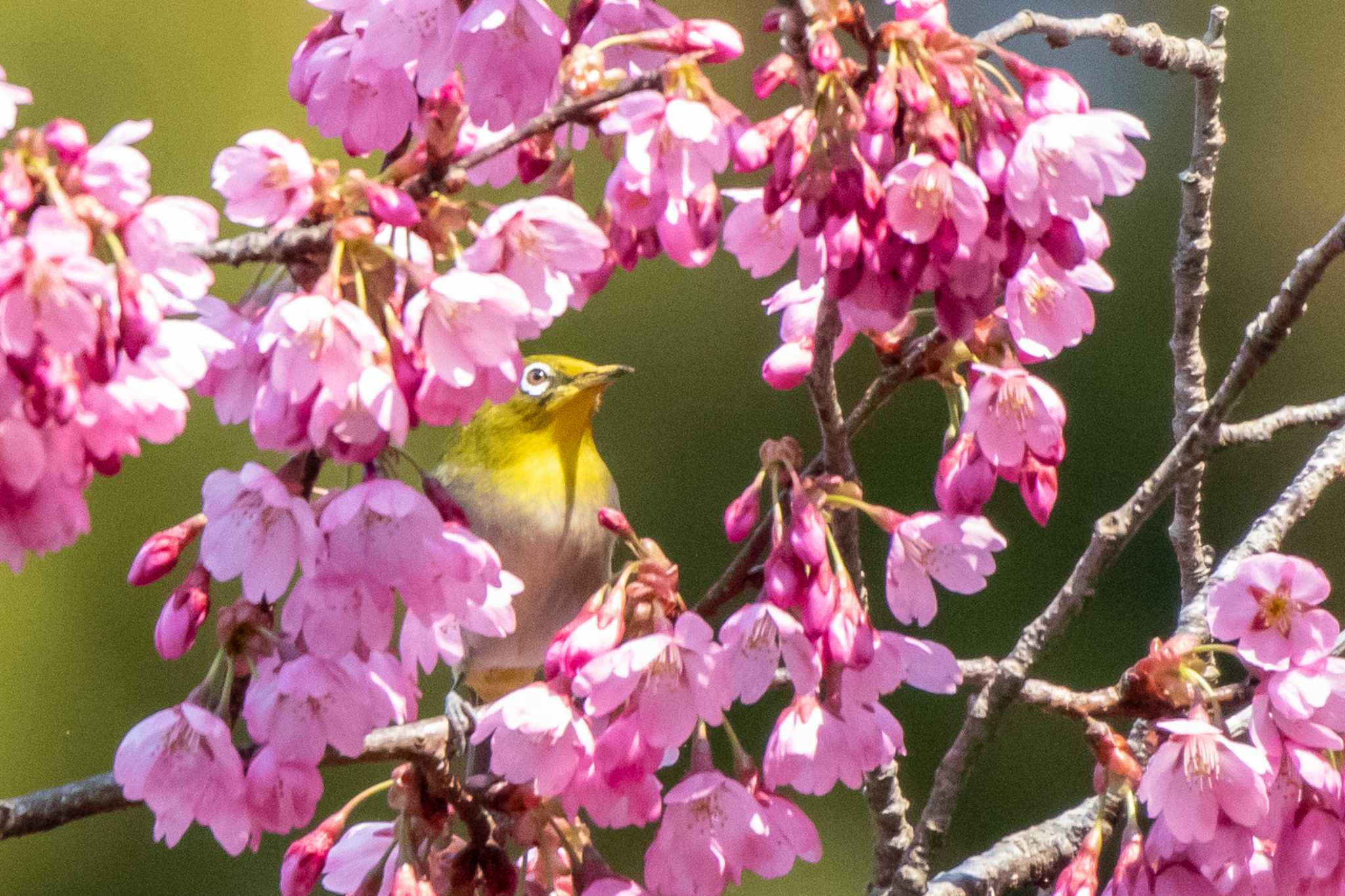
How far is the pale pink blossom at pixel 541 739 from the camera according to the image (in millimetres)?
1093

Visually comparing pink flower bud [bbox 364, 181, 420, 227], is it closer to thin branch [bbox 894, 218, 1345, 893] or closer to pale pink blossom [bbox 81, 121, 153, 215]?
pale pink blossom [bbox 81, 121, 153, 215]

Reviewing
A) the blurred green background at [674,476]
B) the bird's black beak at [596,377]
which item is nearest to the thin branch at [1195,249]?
the bird's black beak at [596,377]

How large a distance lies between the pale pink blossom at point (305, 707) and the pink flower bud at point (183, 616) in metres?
0.05

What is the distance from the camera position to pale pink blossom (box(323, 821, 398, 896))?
1.31 m

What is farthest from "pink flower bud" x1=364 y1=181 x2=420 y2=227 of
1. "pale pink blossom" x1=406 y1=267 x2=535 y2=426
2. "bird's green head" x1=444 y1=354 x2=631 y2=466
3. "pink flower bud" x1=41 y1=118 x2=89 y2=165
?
"bird's green head" x1=444 y1=354 x2=631 y2=466

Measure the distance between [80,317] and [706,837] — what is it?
607mm

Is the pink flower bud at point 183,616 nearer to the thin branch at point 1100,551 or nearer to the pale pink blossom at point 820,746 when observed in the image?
the pale pink blossom at point 820,746

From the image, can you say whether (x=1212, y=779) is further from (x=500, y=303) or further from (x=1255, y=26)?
(x=1255, y=26)

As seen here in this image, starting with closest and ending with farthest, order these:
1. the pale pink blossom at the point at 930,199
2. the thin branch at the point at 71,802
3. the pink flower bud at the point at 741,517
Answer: the pale pink blossom at the point at 930,199 < the thin branch at the point at 71,802 < the pink flower bud at the point at 741,517

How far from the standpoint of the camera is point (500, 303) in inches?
35.4

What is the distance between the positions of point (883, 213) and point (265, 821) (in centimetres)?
55

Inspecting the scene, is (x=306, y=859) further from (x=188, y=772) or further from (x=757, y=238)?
(x=757, y=238)

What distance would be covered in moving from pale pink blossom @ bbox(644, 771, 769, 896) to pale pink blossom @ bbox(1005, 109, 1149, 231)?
0.47 meters

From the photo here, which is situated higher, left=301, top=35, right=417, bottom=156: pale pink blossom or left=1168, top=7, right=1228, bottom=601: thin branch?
left=301, top=35, right=417, bottom=156: pale pink blossom
